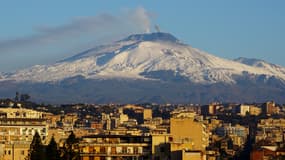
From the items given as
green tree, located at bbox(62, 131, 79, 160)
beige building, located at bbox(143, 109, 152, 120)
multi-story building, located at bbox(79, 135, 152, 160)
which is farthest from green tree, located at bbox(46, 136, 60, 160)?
beige building, located at bbox(143, 109, 152, 120)

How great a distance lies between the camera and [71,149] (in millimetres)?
58125

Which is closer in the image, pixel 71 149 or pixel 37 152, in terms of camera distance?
pixel 37 152

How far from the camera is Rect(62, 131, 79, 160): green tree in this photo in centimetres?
5725

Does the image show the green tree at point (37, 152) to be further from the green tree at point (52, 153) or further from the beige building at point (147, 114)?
the beige building at point (147, 114)

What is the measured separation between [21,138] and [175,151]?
20.9 m

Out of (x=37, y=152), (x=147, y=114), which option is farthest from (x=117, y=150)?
(x=147, y=114)

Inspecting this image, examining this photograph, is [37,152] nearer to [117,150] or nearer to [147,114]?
[117,150]

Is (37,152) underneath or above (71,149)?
underneath

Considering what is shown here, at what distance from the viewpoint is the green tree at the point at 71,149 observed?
188ft

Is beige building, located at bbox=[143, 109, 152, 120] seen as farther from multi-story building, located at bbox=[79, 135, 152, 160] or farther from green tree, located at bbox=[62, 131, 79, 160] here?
green tree, located at bbox=[62, 131, 79, 160]

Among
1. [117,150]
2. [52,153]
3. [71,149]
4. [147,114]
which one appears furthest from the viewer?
[147,114]

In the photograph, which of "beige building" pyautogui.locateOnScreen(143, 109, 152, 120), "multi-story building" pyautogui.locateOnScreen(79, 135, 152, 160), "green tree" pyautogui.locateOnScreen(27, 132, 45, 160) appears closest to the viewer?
"green tree" pyautogui.locateOnScreen(27, 132, 45, 160)

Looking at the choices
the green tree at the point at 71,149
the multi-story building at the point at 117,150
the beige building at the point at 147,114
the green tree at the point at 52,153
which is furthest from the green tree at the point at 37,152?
the beige building at the point at 147,114

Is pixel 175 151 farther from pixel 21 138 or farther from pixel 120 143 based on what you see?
pixel 21 138
